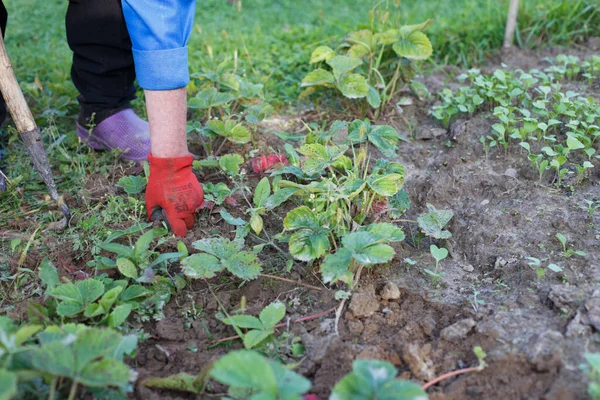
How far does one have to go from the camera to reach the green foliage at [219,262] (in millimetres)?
1621

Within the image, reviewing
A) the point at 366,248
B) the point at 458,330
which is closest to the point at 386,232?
the point at 366,248

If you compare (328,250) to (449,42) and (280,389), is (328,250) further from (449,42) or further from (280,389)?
(449,42)

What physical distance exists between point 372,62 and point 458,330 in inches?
61.5

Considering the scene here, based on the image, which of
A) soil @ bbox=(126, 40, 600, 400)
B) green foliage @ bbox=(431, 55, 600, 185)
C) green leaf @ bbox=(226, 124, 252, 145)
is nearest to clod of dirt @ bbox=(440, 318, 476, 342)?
soil @ bbox=(126, 40, 600, 400)

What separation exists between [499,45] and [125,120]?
83.3 inches

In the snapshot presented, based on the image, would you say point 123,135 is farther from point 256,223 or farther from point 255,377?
point 255,377

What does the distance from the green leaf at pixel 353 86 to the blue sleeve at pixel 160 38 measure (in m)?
0.76

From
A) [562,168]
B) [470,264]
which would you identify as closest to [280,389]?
[470,264]

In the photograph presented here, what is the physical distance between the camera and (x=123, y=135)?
8.18ft

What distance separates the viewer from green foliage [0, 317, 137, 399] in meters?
1.16

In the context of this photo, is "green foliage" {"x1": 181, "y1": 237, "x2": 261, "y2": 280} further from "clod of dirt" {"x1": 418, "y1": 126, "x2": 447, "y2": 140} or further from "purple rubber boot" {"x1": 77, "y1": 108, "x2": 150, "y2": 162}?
"clod of dirt" {"x1": 418, "y1": 126, "x2": 447, "y2": 140}

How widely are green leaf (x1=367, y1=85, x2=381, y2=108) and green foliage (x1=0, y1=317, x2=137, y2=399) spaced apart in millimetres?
1593

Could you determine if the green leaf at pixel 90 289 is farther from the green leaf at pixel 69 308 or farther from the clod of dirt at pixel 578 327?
the clod of dirt at pixel 578 327

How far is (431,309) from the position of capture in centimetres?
162
